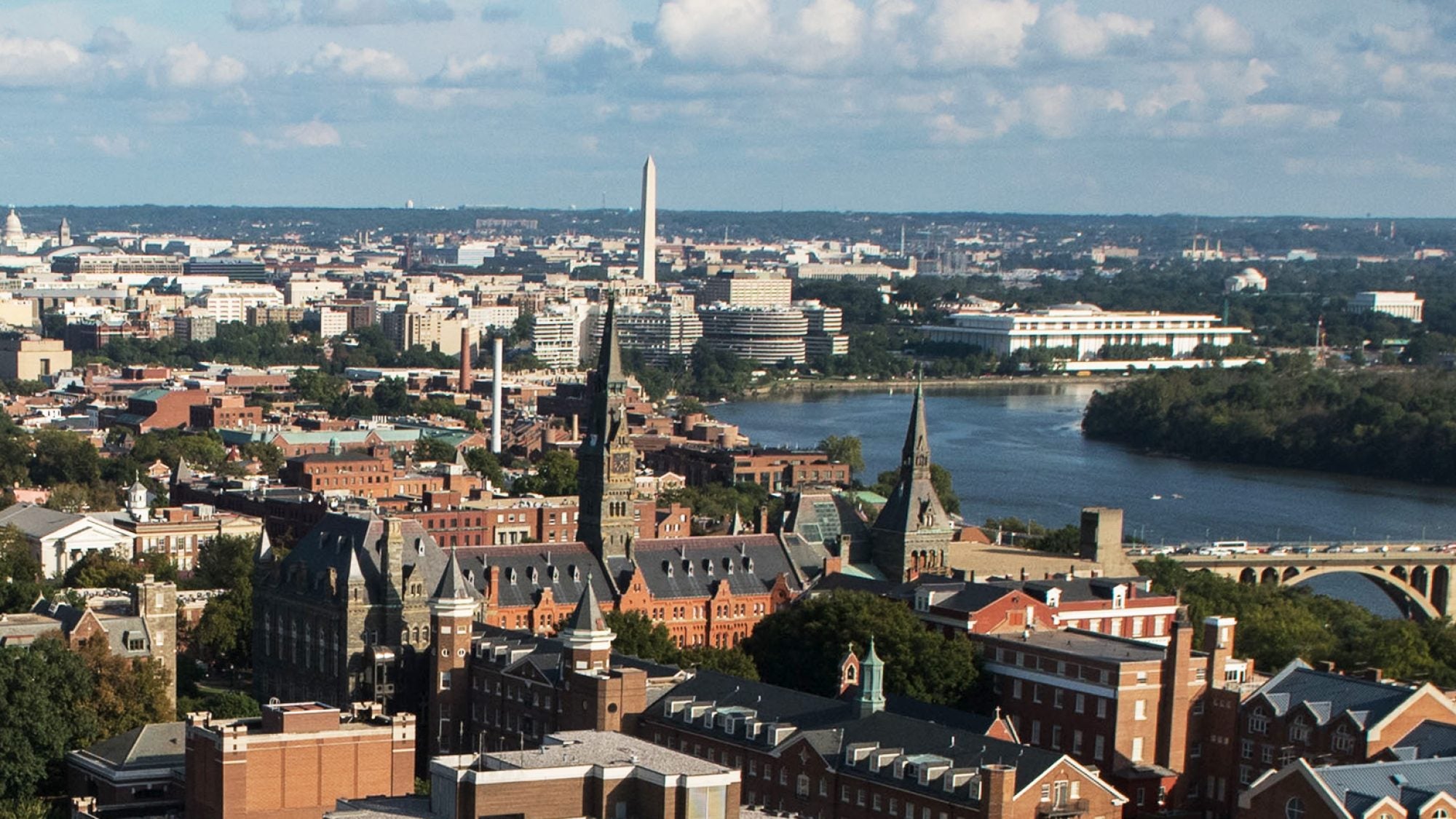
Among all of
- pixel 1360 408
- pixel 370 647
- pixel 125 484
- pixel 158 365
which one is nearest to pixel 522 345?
pixel 158 365

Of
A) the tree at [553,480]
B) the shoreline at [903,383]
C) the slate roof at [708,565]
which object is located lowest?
the shoreline at [903,383]

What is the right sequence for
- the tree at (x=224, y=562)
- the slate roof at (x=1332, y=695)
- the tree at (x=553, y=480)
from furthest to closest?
1. the tree at (x=553, y=480)
2. the tree at (x=224, y=562)
3. the slate roof at (x=1332, y=695)

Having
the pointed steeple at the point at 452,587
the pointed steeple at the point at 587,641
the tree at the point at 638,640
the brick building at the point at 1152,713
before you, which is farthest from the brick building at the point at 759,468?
the pointed steeple at the point at 587,641

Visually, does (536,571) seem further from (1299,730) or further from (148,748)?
(1299,730)

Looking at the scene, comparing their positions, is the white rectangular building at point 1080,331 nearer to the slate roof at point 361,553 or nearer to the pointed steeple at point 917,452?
the pointed steeple at point 917,452

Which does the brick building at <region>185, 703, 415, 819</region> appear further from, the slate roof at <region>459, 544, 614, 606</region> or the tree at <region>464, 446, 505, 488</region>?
the tree at <region>464, 446, 505, 488</region>

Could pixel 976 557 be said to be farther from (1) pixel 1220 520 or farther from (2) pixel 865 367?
(2) pixel 865 367

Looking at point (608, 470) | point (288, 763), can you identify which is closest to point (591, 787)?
point (288, 763)

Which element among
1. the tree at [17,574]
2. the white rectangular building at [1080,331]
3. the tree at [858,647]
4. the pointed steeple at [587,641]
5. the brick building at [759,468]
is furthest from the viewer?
the white rectangular building at [1080,331]
